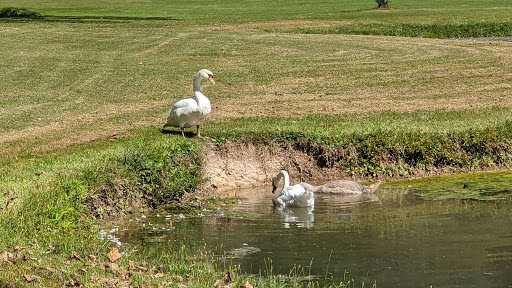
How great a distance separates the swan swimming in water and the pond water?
15 cm

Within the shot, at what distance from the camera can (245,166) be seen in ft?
51.9

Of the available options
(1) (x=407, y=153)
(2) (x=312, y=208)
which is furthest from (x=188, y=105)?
(1) (x=407, y=153)

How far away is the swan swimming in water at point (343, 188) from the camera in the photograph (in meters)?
14.2

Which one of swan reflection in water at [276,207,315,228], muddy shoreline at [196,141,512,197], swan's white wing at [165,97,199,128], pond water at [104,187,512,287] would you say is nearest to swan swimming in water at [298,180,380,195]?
pond water at [104,187,512,287]

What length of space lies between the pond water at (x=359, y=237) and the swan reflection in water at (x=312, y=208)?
0.7 inches

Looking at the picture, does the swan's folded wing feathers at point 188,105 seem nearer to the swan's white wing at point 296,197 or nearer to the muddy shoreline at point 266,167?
the muddy shoreline at point 266,167

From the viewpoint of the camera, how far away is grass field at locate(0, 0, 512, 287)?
1277 cm

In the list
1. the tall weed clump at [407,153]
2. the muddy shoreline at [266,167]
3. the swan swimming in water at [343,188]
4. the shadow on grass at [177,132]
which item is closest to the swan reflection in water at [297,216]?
the swan swimming in water at [343,188]

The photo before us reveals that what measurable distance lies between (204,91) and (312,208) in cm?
1160

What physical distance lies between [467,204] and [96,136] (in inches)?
329

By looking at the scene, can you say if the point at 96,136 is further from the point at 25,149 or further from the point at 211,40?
the point at 211,40

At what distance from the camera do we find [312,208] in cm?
1346

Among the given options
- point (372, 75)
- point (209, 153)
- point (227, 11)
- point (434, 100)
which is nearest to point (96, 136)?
point (209, 153)

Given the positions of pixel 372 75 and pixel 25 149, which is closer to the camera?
pixel 25 149
